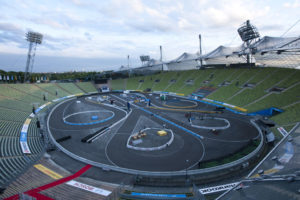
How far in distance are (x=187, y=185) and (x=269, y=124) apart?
2194cm

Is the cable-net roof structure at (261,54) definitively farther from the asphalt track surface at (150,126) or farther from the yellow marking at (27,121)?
the yellow marking at (27,121)

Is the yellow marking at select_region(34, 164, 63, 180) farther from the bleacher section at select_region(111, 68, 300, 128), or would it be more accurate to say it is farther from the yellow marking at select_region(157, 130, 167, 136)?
the bleacher section at select_region(111, 68, 300, 128)

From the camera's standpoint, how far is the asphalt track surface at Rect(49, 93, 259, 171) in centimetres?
2030

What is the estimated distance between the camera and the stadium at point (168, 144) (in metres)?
14.0

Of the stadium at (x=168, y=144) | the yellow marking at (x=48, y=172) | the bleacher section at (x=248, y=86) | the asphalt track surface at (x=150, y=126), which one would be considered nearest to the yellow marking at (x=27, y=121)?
the stadium at (x=168, y=144)

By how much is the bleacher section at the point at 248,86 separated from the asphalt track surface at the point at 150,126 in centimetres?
689

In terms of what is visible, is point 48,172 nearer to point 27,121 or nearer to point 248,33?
point 27,121

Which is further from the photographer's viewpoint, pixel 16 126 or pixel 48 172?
pixel 16 126

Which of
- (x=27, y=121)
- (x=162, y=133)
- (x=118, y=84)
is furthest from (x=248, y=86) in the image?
(x=118, y=84)

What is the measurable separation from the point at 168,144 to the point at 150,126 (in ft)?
27.5

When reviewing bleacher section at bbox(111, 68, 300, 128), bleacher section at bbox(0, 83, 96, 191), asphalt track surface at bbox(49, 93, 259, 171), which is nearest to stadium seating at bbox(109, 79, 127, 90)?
bleacher section at bbox(111, 68, 300, 128)

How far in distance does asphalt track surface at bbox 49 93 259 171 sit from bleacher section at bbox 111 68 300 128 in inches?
271

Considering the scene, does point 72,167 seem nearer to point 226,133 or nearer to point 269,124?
point 226,133

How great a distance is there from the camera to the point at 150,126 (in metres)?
31.7
